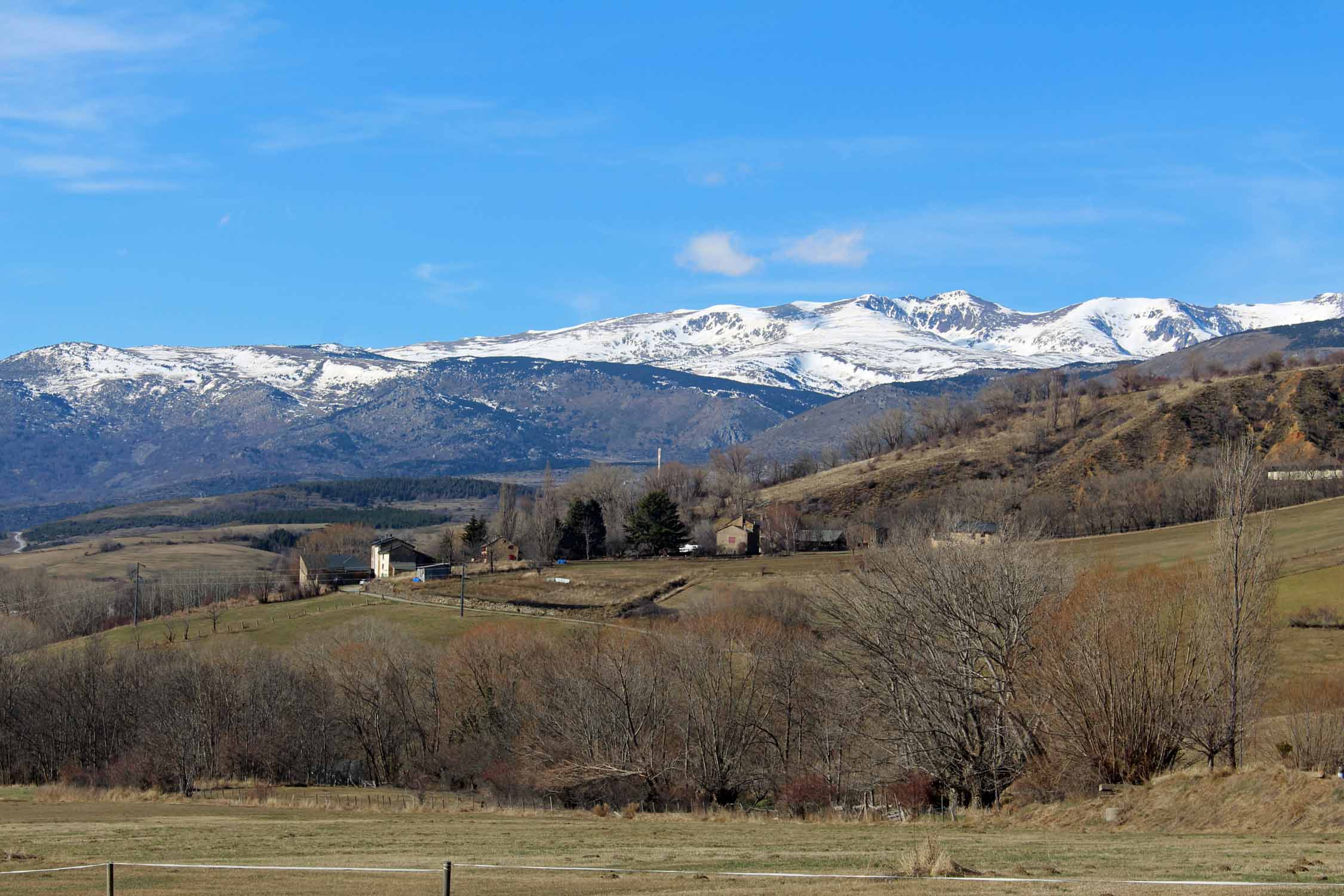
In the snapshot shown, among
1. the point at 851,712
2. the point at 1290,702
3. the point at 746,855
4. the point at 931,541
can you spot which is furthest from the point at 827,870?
the point at 931,541

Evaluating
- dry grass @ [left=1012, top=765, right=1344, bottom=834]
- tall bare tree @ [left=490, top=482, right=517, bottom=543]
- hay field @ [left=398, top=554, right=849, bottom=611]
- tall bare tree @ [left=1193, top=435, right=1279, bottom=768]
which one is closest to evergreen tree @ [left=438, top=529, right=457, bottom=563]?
tall bare tree @ [left=490, top=482, right=517, bottom=543]

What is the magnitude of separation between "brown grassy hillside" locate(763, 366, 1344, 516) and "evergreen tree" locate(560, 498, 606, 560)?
1581 inches

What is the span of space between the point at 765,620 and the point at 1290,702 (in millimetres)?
34709

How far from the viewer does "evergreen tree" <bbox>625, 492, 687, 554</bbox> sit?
494 ft

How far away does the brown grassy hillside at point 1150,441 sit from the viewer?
169 m

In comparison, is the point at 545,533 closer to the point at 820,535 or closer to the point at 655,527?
the point at 655,527

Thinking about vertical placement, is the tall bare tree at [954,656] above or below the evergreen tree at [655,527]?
below

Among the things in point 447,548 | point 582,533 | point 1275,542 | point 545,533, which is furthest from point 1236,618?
point 447,548

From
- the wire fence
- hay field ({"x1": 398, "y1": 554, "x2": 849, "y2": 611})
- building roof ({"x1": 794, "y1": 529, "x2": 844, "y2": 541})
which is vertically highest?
building roof ({"x1": 794, "y1": 529, "x2": 844, "y2": 541})

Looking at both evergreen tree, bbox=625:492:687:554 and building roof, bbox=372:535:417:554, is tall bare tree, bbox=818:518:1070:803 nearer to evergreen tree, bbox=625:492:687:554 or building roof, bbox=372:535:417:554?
evergreen tree, bbox=625:492:687:554

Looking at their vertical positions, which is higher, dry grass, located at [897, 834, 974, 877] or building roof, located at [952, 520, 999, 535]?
building roof, located at [952, 520, 999, 535]

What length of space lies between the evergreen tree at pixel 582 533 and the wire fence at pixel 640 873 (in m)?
126

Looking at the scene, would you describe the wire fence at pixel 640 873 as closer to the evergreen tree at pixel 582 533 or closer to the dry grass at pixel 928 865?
the dry grass at pixel 928 865

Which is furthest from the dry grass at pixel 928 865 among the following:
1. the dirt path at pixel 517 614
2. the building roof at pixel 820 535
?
the building roof at pixel 820 535
